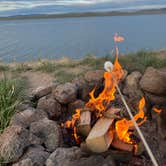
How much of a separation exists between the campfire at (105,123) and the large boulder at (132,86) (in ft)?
0.44

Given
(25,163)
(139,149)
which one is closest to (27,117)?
(25,163)

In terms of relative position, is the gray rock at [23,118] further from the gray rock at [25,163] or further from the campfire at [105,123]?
the gray rock at [25,163]

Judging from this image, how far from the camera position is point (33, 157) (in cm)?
370

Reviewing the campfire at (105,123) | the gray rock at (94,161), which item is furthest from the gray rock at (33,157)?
the campfire at (105,123)

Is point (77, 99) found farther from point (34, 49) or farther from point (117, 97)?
point (34, 49)

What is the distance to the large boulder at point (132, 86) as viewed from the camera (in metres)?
4.61

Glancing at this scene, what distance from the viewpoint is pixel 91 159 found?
365 cm

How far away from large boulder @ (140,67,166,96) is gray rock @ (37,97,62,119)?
1033 mm

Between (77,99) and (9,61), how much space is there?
567cm

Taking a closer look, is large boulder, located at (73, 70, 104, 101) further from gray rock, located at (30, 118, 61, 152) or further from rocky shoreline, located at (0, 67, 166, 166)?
gray rock, located at (30, 118, 61, 152)

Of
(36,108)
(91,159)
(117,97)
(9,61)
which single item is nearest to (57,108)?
(36,108)

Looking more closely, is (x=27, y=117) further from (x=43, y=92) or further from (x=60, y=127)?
(x=43, y=92)

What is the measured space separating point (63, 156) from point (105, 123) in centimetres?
55

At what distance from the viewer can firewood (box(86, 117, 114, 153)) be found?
374 cm
